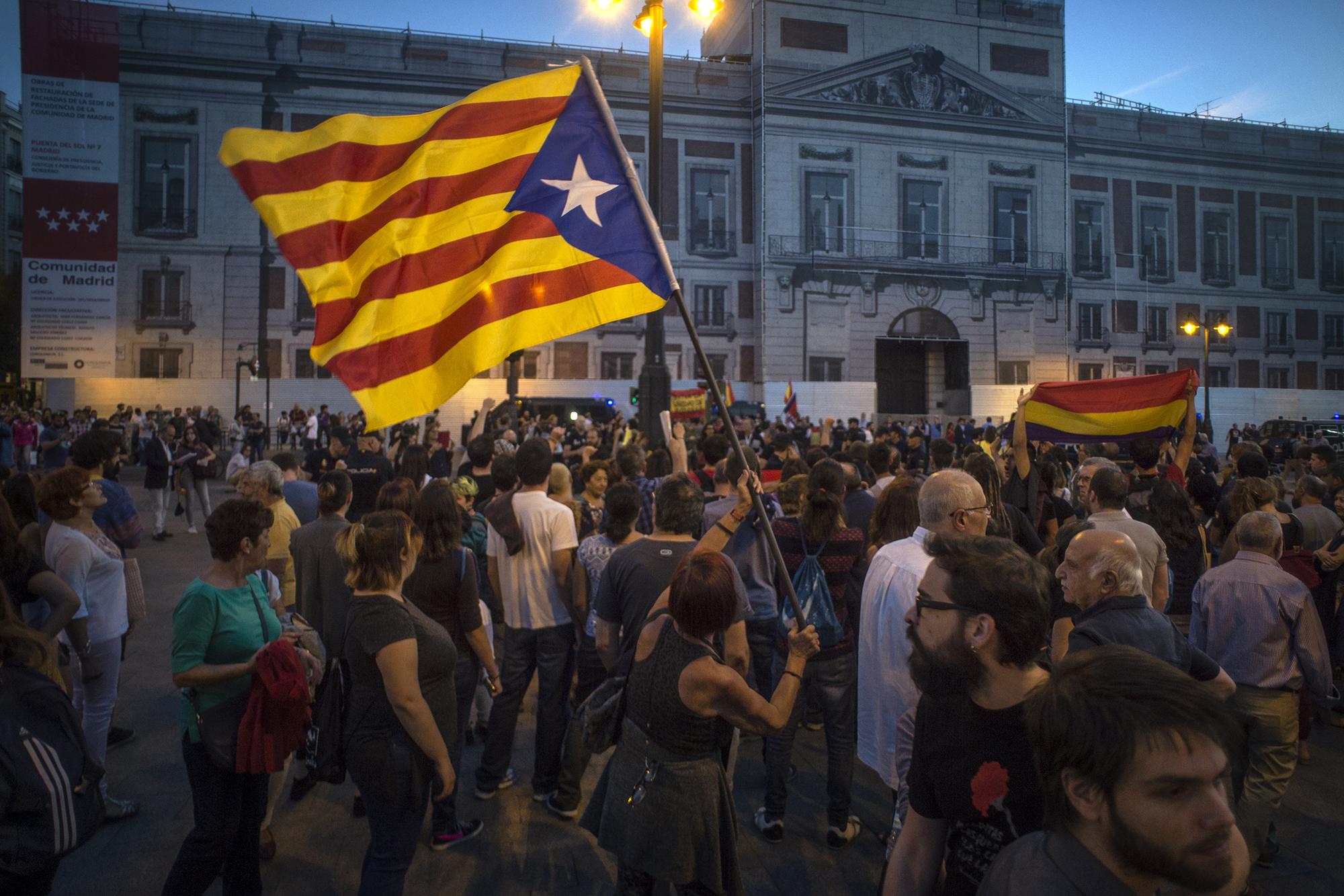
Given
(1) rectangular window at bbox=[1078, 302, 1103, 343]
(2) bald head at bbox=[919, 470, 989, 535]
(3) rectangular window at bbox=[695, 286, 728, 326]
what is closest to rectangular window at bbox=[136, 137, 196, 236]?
(3) rectangular window at bbox=[695, 286, 728, 326]

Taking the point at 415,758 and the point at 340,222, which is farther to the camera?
the point at 340,222

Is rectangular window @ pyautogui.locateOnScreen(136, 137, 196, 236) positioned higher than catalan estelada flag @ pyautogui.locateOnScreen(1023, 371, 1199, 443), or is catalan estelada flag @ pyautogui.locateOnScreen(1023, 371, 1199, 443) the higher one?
rectangular window @ pyautogui.locateOnScreen(136, 137, 196, 236)

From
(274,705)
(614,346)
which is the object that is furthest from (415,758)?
(614,346)

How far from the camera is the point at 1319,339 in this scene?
1660 inches

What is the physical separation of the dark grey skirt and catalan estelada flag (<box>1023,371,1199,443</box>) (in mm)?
5954

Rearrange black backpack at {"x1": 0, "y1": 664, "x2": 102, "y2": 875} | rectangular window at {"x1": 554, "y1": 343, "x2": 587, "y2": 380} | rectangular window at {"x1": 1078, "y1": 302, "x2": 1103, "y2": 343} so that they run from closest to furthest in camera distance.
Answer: black backpack at {"x1": 0, "y1": 664, "x2": 102, "y2": 875} → rectangular window at {"x1": 554, "y1": 343, "x2": 587, "y2": 380} → rectangular window at {"x1": 1078, "y1": 302, "x2": 1103, "y2": 343}

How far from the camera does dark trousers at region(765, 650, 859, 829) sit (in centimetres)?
434

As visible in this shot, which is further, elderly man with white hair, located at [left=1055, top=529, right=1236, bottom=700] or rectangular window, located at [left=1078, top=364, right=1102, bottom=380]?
rectangular window, located at [left=1078, top=364, right=1102, bottom=380]

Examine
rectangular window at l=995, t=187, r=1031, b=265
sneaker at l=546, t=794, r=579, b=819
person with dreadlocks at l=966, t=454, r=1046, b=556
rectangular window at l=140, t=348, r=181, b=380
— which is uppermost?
rectangular window at l=995, t=187, r=1031, b=265

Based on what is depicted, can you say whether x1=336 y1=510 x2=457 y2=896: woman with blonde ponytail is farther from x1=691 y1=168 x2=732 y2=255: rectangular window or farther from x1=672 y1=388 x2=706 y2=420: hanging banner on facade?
x1=691 y1=168 x2=732 y2=255: rectangular window

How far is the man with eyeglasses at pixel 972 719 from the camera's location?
78.9 inches

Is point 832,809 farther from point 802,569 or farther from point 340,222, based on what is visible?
point 340,222

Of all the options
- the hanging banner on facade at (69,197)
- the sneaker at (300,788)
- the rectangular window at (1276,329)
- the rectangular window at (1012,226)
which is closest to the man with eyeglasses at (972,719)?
the sneaker at (300,788)

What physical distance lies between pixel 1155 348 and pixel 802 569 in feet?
136
